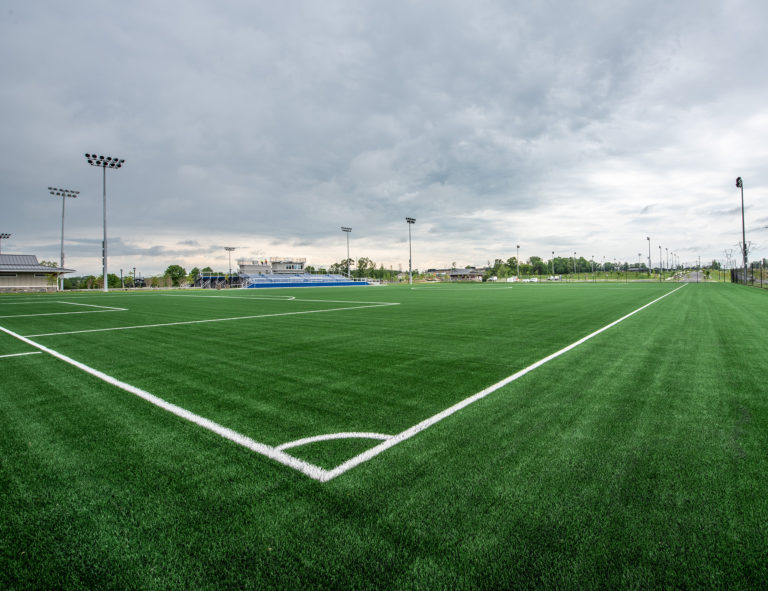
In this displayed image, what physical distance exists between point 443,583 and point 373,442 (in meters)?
1.35

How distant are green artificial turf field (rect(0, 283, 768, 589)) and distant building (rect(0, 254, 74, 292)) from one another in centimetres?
5425

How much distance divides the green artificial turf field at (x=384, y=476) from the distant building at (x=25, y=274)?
54.3m

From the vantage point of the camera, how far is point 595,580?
161 centimetres

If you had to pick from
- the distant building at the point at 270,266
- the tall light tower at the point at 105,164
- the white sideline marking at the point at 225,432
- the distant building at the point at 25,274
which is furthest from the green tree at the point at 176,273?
the white sideline marking at the point at 225,432

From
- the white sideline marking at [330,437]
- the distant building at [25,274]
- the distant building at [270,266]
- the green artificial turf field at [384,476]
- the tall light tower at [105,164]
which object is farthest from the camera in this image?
the distant building at [270,266]

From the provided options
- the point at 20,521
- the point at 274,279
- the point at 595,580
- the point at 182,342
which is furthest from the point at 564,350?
the point at 274,279

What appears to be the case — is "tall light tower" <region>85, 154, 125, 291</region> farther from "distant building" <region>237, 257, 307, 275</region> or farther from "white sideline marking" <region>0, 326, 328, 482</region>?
"distant building" <region>237, 257, 307, 275</region>

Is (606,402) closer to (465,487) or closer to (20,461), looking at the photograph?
(465,487)

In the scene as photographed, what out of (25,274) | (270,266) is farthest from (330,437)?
(270,266)

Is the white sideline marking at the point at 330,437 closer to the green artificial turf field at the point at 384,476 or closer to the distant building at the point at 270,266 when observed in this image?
the green artificial turf field at the point at 384,476

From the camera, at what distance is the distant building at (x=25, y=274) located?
4556 cm

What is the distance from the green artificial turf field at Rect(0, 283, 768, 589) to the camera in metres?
1.70

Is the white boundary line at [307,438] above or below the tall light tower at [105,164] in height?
below

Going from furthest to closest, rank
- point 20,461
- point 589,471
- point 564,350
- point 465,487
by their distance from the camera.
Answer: point 564,350, point 20,461, point 589,471, point 465,487
